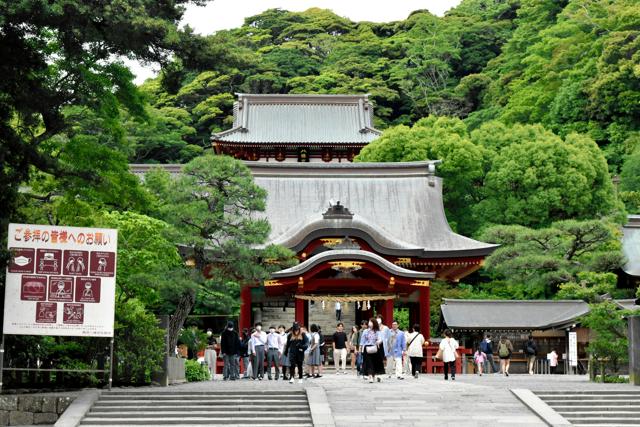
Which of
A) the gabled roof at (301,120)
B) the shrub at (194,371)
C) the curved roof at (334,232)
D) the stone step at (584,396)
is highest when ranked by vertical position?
the gabled roof at (301,120)

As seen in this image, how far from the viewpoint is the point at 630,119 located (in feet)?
168

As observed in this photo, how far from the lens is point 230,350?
21.8m

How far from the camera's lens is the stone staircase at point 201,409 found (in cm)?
Result: 1484

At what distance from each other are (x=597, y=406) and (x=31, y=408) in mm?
8631

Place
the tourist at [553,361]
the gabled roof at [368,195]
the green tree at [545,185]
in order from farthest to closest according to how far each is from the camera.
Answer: the green tree at [545,185], the gabled roof at [368,195], the tourist at [553,361]

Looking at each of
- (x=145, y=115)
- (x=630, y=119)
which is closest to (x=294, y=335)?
(x=145, y=115)

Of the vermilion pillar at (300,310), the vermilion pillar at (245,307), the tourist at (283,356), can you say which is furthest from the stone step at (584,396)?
the vermilion pillar at (245,307)

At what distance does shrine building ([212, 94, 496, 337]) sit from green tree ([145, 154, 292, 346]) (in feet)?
20.1

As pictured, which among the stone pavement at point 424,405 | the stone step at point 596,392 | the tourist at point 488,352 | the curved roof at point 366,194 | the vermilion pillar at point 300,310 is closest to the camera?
the stone pavement at point 424,405

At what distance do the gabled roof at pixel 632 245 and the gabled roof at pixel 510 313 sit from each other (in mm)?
2597

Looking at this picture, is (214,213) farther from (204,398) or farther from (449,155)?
(449,155)

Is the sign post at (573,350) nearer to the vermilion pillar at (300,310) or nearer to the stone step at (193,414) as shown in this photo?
the vermilion pillar at (300,310)

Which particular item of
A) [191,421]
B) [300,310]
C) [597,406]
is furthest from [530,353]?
[191,421]

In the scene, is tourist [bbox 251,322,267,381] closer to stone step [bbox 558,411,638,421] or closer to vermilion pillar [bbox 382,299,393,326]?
stone step [bbox 558,411,638,421]
